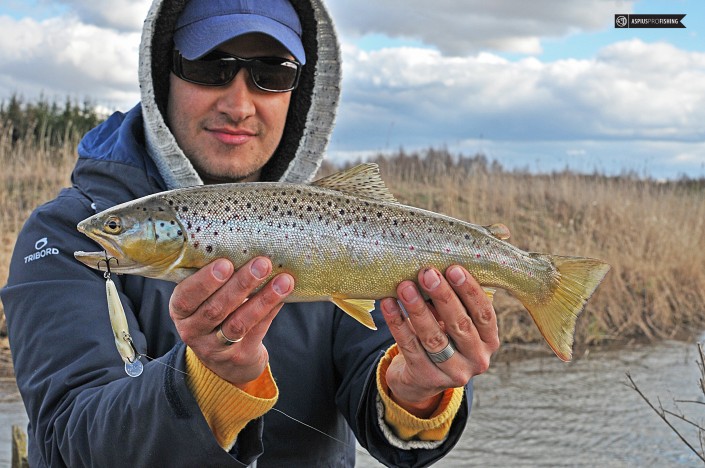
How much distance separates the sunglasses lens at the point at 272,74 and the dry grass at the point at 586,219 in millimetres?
5745

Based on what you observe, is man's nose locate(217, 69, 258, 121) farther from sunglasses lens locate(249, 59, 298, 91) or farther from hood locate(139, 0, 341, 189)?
hood locate(139, 0, 341, 189)

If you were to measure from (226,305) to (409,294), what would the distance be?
0.56m

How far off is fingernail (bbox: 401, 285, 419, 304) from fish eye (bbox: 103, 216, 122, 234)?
34.2 inches

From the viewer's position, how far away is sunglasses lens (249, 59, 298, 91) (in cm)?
346

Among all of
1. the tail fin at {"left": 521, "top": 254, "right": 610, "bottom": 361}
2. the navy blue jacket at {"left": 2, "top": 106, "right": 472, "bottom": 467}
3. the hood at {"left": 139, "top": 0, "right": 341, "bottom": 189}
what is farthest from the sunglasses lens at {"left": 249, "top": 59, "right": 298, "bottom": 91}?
the tail fin at {"left": 521, "top": 254, "right": 610, "bottom": 361}

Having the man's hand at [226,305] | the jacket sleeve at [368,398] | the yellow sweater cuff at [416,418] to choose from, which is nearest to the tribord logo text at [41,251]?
the man's hand at [226,305]

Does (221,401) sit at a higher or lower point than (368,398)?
higher

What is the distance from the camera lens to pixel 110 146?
3510 millimetres

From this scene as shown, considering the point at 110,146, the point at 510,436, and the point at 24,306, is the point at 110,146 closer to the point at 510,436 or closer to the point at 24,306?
the point at 24,306

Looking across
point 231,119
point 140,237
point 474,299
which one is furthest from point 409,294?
point 231,119

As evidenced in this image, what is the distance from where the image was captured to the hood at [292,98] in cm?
346

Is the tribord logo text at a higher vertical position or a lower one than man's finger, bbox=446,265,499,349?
higher

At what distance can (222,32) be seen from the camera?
133 inches

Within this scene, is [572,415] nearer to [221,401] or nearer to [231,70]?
[231,70]
